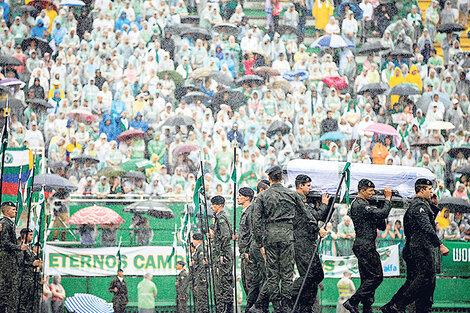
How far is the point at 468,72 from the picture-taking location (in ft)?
91.2

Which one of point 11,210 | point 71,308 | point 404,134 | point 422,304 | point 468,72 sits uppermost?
point 468,72

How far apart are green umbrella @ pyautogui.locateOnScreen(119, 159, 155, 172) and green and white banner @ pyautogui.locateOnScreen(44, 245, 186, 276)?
3.39m

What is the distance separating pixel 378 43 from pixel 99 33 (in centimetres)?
851

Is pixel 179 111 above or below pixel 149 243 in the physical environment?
above

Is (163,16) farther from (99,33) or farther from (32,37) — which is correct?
(32,37)

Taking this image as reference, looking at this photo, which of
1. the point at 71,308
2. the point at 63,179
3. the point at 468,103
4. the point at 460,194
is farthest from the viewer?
the point at 468,103

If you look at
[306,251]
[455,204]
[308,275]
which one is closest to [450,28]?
[455,204]

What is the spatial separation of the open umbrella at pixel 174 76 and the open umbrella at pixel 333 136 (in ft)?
15.4

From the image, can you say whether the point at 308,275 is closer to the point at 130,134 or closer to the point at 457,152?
the point at 130,134

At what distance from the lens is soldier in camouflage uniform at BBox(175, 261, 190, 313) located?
63.2ft

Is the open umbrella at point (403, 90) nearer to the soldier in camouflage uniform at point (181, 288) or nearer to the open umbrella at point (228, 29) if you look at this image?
the open umbrella at point (228, 29)

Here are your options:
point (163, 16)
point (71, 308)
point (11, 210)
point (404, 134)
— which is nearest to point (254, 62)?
point (163, 16)

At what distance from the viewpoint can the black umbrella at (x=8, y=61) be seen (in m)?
25.8

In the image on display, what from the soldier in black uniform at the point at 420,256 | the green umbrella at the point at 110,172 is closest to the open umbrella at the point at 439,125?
the green umbrella at the point at 110,172
